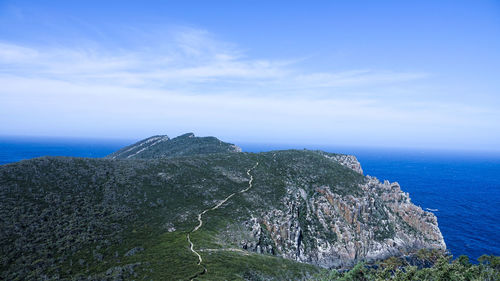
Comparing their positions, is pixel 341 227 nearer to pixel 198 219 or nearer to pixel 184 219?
pixel 198 219

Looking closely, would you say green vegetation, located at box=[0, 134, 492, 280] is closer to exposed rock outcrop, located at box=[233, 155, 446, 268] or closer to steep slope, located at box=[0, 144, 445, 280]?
steep slope, located at box=[0, 144, 445, 280]

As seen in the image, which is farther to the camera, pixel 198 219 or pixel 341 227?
pixel 341 227

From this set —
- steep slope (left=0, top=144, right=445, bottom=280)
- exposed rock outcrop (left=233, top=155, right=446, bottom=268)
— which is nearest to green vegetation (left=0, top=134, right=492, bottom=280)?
steep slope (left=0, top=144, right=445, bottom=280)

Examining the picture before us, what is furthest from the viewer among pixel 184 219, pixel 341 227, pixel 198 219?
pixel 341 227

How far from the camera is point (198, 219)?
6950cm

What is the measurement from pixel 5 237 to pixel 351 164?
14128 cm

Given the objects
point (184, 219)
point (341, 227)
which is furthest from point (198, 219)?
point (341, 227)

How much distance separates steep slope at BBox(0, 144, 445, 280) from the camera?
4809 cm

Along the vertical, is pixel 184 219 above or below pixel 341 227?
above

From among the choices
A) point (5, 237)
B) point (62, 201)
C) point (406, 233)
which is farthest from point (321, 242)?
point (5, 237)

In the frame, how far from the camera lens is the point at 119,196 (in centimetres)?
7112

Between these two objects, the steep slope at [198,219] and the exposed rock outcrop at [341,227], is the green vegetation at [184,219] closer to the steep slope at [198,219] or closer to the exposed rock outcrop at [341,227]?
the steep slope at [198,219]

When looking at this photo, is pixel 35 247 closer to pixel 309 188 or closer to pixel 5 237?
pixel 5 237

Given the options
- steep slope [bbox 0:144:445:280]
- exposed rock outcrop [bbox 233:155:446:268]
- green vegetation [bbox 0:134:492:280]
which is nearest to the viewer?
green vegetation [bbox 0:134:492:280]
